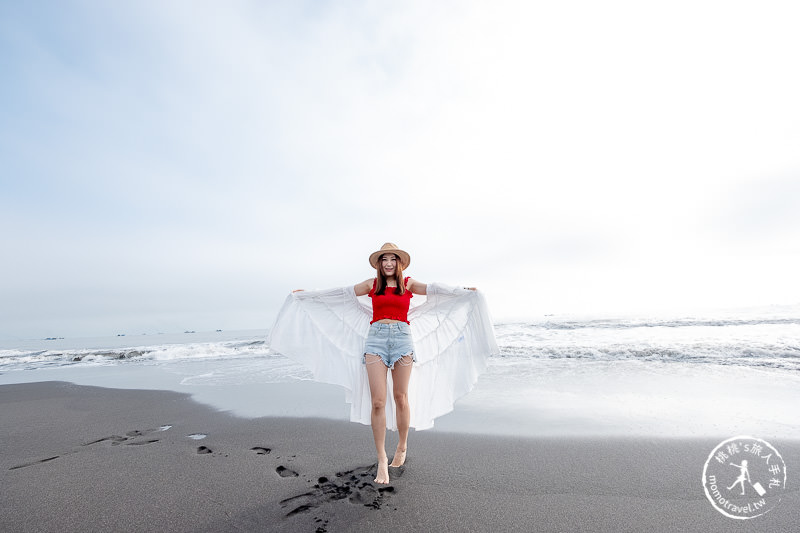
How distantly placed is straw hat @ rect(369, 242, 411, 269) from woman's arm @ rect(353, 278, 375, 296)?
0.23 m

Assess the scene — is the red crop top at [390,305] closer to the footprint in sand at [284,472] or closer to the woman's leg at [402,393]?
the woman's leg at [402,393]

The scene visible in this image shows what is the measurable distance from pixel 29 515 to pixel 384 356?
3.07m

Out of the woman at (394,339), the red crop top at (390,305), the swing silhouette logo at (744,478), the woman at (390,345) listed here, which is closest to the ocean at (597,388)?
the swing silhouette logo at (744,478)

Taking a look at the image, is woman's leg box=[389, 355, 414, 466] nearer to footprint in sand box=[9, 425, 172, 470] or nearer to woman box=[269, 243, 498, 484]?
woman box=[269, 243, 498, 484]

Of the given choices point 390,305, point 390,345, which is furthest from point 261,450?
point 390,305

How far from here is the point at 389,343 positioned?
414cm

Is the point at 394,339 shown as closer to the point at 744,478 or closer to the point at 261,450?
the point at 261,450

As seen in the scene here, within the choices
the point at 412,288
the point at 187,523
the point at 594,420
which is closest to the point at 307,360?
the point at 412,288

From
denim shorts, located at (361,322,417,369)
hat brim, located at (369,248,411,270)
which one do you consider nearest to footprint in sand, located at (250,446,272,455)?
denim shorts, located at (361,322,417,369)

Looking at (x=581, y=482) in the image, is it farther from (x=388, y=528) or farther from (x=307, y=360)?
(x=307, y=360)

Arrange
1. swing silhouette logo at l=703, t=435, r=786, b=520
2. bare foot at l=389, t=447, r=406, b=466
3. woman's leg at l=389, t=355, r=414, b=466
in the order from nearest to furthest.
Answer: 1. swing silhouette logo at l=703, t=435, r=786, b=520
2. bare foot at l=389, t=447, r=406, b=466
3. woman's leg at l=389, t=355, r=414, b=466

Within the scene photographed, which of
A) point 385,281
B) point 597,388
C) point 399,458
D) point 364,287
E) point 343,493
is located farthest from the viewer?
point 597,388

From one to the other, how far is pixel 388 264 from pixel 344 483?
2.11m

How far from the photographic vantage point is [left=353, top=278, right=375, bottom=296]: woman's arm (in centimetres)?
468
